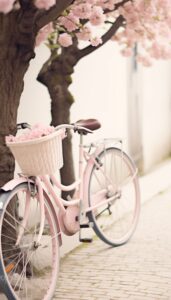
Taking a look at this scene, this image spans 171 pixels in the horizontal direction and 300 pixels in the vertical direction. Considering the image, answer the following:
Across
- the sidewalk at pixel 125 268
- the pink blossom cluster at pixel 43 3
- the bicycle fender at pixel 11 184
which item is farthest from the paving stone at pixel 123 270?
the pink blossom cluster at pixel 43 3

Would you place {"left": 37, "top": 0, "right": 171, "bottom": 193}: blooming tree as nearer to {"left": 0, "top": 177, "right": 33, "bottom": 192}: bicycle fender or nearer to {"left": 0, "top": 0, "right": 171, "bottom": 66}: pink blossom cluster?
{"left": 0, "top": 0, "right": 171, "bottom": 66}: pink blossom cluster

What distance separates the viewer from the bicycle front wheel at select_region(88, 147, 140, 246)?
6105mm

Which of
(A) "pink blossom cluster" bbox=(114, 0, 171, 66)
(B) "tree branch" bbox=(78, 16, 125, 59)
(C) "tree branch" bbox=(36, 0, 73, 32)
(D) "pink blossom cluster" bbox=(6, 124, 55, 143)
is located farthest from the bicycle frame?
(A) "pink blossom cluster" bbox=(114, 0, 171, 66)

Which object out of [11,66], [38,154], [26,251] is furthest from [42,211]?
[11,66]

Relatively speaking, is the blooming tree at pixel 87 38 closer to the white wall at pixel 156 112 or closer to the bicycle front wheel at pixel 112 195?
the bicycle front wheel at pixel 112 195

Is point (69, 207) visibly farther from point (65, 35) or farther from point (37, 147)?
point (65, 35)

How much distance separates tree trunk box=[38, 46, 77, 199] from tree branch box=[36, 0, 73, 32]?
1951mm

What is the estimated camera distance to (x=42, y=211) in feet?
15.7

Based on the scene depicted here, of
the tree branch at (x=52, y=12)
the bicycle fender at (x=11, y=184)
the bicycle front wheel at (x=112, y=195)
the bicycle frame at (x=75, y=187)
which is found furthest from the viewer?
the bicycle front wheel at (x=112, y=195)

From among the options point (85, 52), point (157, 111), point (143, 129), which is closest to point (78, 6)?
point (85, 52)

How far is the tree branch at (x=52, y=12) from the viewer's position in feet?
15.1

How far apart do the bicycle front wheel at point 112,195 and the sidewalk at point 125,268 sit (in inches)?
5.3

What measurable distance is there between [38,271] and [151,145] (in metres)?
6.82

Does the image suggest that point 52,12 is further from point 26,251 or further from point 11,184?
point 26,251
